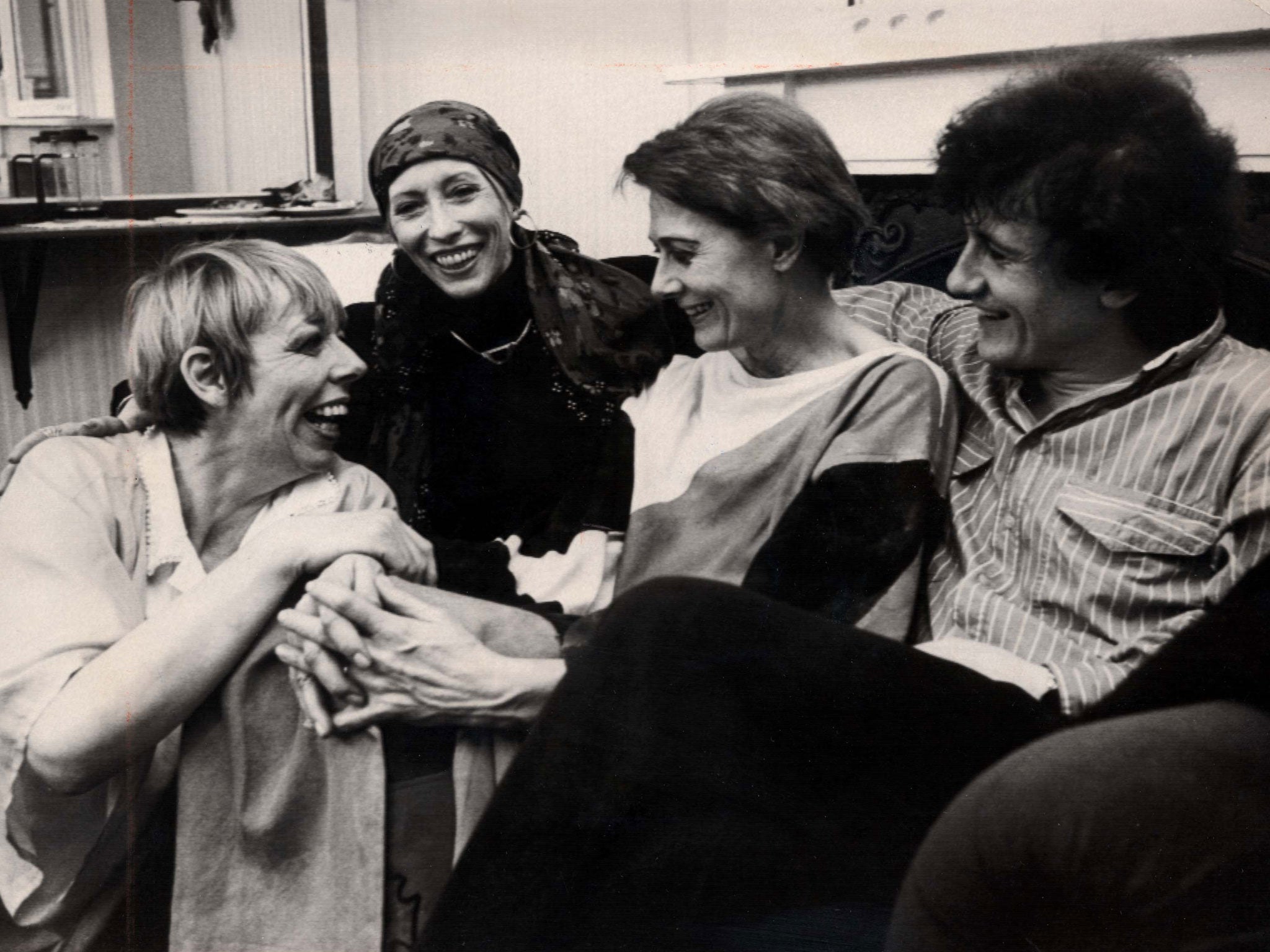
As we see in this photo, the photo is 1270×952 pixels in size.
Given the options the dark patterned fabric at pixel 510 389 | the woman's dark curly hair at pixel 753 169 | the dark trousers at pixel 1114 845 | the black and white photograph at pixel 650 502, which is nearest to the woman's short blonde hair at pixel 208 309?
the black and white photograph at pixel 650 502

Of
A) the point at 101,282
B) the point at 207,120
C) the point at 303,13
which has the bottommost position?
the point at 101,282

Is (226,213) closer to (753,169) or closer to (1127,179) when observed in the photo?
(753,169)

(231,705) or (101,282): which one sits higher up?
(101,282)

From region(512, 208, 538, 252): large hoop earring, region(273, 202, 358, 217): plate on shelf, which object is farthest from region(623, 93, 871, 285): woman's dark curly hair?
region(273, 202, 358, 217): plate on shelf

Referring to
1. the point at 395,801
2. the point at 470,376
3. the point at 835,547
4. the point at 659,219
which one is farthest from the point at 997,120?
the point at 395,801

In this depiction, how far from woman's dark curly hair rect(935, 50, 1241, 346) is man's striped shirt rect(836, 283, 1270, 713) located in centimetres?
6

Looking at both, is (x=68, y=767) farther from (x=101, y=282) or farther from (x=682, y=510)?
(x=682, y=510)

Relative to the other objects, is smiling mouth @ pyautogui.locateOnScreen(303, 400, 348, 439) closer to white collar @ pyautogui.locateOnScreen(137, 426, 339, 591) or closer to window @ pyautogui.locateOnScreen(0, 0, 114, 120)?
white collar @ pyautogui.locateOnScreen(137, 426, 339, 591)

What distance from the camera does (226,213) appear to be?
3.92ft

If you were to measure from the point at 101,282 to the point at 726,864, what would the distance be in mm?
876

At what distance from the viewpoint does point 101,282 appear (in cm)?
120

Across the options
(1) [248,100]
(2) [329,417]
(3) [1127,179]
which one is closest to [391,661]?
(2) [329,417]

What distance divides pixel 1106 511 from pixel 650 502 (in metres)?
0.46

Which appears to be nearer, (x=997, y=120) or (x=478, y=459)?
(x=997, y=120)
